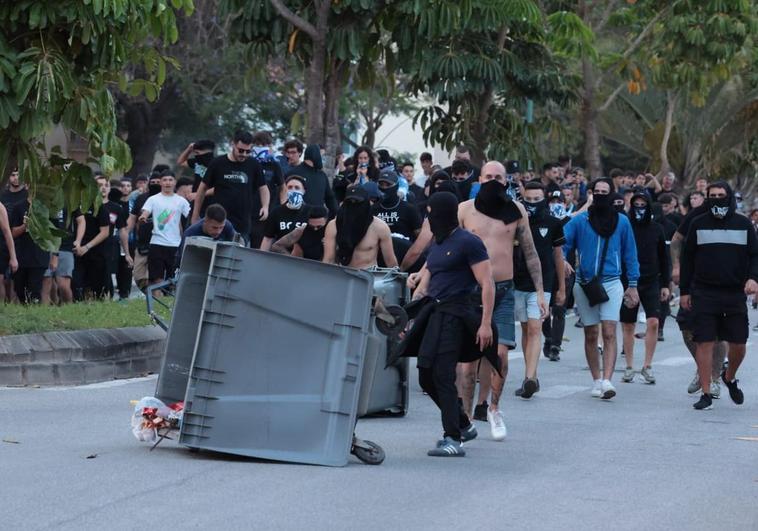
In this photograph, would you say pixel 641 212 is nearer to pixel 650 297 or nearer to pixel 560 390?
pixel 650 297

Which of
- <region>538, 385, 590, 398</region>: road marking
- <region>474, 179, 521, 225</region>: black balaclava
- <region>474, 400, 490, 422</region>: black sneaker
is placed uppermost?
<region>474, 179, 521, 225</region>: black balaclava

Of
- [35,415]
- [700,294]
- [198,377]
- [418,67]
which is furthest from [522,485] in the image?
[418,67]

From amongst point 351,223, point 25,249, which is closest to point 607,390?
point 351,223

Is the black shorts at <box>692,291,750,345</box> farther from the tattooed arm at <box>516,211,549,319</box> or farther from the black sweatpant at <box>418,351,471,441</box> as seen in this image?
the black sweatpant at <box>418,351,471,441</box>

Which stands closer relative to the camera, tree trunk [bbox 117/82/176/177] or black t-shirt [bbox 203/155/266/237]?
black t-shirt [bbox 203/155/266/237]

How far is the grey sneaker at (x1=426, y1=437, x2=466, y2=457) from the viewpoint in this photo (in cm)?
971

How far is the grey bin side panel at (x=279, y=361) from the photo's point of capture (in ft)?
28.8

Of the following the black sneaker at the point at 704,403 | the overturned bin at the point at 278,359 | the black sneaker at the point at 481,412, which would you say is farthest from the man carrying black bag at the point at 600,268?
the overturned bin at the point at 278,359

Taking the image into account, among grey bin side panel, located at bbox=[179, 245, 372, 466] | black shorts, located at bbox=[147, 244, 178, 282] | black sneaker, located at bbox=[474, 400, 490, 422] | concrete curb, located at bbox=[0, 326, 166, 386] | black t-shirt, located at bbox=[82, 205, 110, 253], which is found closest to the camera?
grey bin side panel, located at bbox=[179, 245, 372, 466]

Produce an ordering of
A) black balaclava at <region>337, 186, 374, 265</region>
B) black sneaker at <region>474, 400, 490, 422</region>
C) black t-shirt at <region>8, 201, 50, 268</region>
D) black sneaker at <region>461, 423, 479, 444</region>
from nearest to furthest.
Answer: black sneaker at <region>461, 423, 479, 444</region> → black sneaker at <region>474, 400, 490, 422</region> → black balaclava at <region>337, 186, 374, 265</region> → black t-shirt at <region>8, 201, 50, 268</region>

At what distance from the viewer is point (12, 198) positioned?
1806 cm

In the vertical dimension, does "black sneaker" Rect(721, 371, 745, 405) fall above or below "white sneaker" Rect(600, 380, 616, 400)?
above

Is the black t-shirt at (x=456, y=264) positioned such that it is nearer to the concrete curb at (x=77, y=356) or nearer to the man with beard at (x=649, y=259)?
the concrete curb at (x=77, y=356)

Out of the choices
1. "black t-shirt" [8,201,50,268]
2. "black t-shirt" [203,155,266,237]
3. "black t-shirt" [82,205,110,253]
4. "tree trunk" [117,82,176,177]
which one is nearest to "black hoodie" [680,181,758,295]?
"black t-shirt" [203,155,266,237]
